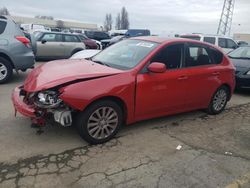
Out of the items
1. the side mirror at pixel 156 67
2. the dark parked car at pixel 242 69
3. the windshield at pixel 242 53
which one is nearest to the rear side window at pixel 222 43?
the windshield at pixel 242 53

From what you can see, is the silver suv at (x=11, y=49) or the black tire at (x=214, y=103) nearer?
the black tire at (x=214, y=103)

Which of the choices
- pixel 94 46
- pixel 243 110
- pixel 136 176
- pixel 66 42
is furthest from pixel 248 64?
pixel 94 46

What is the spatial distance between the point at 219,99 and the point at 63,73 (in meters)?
3.58

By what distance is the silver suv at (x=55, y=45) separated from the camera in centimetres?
1365

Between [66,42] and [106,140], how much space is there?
11020mm

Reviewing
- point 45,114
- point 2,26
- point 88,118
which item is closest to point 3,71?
point 2,26

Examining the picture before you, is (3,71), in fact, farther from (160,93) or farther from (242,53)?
(242,53)

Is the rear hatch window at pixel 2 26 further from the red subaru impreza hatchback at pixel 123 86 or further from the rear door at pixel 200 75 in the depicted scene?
the rear door at pixel 200 75

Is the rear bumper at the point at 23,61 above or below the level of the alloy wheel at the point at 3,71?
above

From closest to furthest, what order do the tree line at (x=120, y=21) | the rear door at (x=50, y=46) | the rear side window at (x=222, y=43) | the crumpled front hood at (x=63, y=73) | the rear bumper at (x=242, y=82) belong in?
the crumpled front hood at (x=63, y=73) < the rear bumper at (x=242, y=82) < the rear door at (x=50, y=46) < the rear side window at (x=222, y=43) < the tree line at (x=120, y=21)

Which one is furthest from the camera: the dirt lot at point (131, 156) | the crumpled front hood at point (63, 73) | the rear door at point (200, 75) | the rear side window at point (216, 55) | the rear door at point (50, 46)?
the rear door at point (50, 46)

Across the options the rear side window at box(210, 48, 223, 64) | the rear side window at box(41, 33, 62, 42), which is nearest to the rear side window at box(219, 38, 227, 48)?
the rear side window at box(41, 33, 62, 42)

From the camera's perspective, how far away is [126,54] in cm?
498

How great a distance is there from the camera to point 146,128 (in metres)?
5.02
